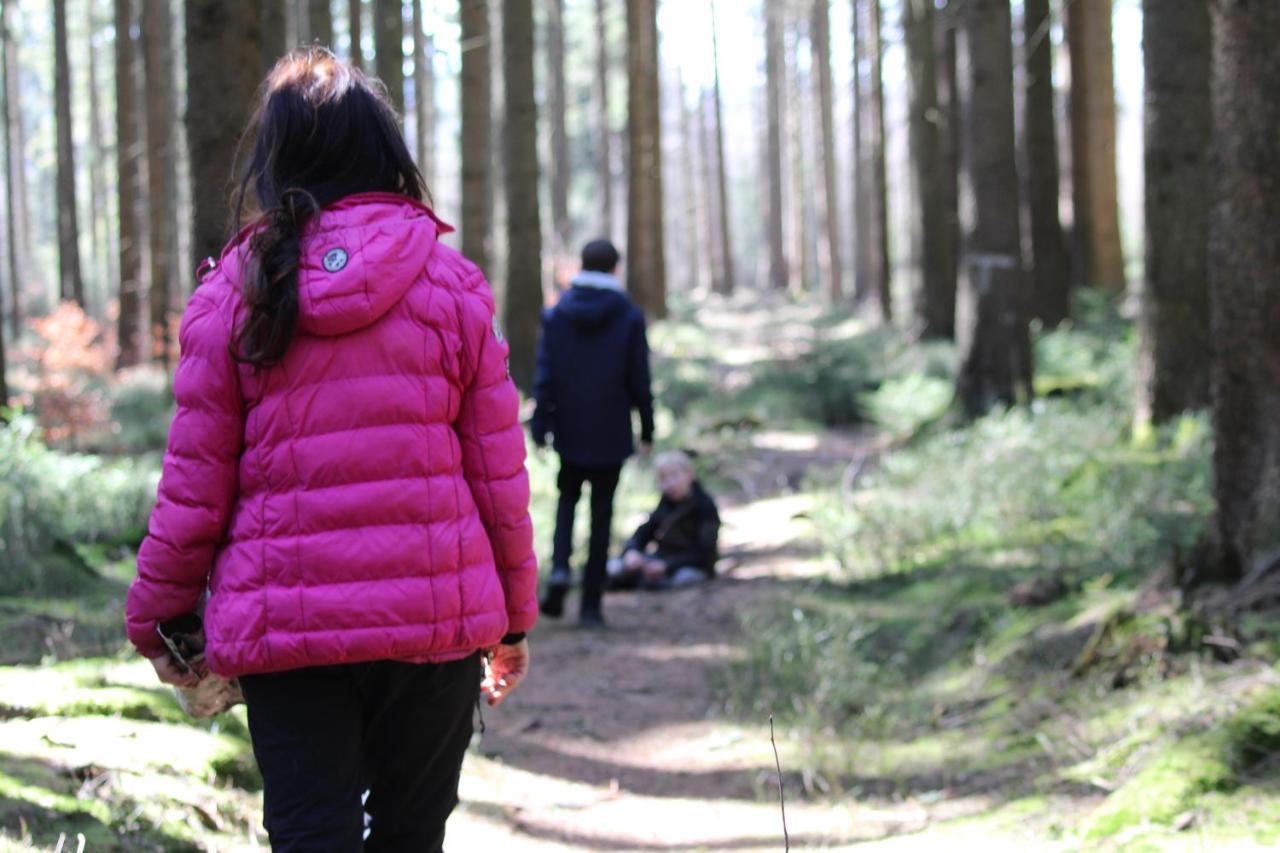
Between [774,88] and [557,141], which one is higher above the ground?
[774,88]

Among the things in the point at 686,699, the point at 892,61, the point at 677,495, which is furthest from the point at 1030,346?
the point at 892,61

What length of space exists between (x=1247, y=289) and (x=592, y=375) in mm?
3451

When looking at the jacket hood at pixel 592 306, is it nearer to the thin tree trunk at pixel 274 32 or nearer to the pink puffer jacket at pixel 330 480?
the thin tree trunk at pixel 274 32

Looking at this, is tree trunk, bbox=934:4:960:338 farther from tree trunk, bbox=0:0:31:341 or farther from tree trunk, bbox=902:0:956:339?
tree trunk, bbox=0:0:31:341

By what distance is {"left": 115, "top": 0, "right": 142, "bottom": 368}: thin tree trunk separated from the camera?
868 inches

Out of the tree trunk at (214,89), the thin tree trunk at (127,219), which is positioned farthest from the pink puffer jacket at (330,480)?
the thin tree trunk at (127,219)

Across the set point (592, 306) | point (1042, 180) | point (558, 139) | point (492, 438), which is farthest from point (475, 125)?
point (558, 139)

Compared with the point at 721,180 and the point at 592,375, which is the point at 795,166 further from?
the point at 592,375

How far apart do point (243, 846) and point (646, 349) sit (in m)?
4.26

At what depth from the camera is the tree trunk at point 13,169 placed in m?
29.8

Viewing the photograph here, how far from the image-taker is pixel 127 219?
23.4 m

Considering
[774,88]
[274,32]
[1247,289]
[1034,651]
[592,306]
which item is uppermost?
[774,88]

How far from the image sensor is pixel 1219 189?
563cm

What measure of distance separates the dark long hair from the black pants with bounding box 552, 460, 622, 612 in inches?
198
